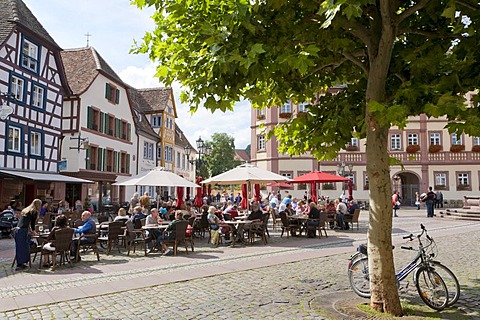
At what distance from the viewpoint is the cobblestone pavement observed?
5.85m

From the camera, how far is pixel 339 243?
Result: 13.3 m

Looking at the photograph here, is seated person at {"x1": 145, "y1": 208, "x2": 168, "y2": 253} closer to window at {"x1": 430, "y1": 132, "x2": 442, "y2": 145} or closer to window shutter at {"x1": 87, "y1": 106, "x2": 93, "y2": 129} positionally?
window shutter at {"x1": 87, "y1": 106, "x2": 93, "y2": 129}

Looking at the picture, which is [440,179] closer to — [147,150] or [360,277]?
[147,150]

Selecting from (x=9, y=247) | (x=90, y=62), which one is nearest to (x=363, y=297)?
(x=9, y=247)

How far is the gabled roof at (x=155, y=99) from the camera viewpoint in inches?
1614

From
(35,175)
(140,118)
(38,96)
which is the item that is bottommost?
(35,175)

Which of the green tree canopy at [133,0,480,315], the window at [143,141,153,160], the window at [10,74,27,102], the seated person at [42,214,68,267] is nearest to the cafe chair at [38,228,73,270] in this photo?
the seated person at [42,214,68,267]

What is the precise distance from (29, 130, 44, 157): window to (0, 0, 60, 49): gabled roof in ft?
17.8

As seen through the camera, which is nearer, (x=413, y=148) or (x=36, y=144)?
(x=36, y=144)

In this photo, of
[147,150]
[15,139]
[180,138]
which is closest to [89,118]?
[15,139]

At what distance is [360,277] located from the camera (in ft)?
21.7

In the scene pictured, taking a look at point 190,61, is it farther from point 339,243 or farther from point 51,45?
point 51,45

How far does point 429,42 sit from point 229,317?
15.7 feet

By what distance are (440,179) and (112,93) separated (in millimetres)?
29982
